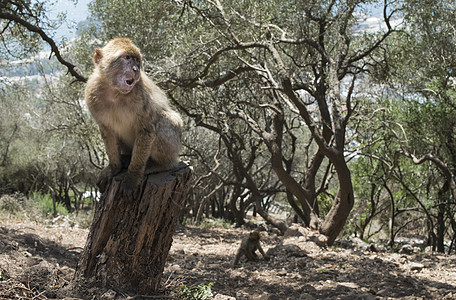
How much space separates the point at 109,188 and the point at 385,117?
8362 mm

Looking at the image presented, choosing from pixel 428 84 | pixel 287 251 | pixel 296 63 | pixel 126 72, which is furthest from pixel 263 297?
pixel 428 84

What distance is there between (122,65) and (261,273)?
448 cm

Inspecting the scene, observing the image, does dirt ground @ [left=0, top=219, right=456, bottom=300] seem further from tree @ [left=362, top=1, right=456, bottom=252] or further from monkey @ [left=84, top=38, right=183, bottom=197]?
tree @ [left=362, top=1, right=456, bottom=252]

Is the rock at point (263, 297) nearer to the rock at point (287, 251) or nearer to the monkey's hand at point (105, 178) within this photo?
the monkey's hand at point (105, 178)

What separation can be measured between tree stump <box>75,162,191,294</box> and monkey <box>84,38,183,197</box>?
18cm

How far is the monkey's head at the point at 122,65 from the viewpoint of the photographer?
3.91m

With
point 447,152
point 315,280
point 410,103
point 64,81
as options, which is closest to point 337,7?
point 410,103

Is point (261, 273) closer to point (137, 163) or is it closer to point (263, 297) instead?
point (263, 297)

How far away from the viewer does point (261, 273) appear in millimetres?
6934

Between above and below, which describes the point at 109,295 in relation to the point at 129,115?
below

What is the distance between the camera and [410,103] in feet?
35.1

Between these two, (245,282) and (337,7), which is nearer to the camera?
(245,282)

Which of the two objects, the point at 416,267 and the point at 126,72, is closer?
the point at 126,72

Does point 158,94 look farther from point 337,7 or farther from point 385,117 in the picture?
point 385,117
